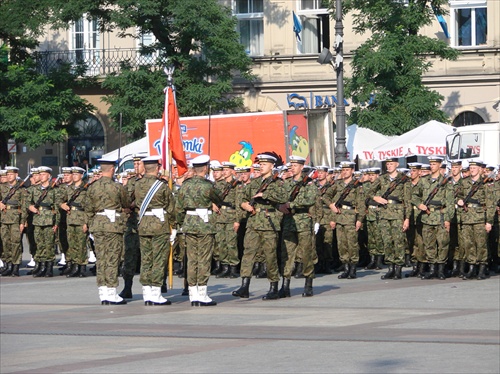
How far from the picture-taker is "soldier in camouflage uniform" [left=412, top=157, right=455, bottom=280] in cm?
2052

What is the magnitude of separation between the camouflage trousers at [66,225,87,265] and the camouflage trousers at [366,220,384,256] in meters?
5.02

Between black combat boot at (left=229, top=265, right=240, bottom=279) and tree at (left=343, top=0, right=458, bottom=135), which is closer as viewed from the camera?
black combat boot at (left=229, top=265, right=240, bottom=279)

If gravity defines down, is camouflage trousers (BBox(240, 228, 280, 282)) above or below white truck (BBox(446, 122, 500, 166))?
below

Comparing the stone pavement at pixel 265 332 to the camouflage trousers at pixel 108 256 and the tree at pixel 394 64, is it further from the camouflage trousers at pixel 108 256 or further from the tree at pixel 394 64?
the tree at pixel 394 64

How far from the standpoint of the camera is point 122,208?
1723 centimetres

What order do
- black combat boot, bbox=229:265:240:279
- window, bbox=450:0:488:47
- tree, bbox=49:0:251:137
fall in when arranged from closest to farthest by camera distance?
1. black combat boot, bbox=229:265:240:279
2. tree, bbox=49:0:251:137
3. window, bbox=450:0:488:47

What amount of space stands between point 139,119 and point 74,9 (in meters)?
3.73

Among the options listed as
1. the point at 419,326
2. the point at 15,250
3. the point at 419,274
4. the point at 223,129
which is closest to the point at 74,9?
the point at 223,129

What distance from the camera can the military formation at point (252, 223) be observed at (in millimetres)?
16797

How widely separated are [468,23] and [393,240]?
68.7 feet

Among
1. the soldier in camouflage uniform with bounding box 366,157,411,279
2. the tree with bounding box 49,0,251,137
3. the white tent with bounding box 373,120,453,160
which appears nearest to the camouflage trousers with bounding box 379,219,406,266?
the soldier in camouflage uniform with bounding box 366,157,411,279

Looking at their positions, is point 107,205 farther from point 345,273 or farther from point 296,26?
point 296,26

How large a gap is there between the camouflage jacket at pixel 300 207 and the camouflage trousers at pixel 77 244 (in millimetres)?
5886

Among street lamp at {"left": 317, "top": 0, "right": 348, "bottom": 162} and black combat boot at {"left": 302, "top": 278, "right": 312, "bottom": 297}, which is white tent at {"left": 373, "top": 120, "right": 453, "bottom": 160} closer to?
street lamp at {"left": 317, "top": 0, "right": 348, "bottom": 162}
